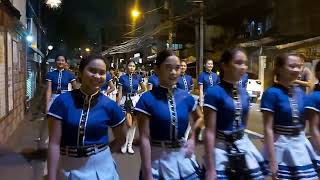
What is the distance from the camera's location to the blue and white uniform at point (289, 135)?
433cm

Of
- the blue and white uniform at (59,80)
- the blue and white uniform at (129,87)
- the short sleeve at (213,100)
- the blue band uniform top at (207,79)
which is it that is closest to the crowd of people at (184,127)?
the short sleeve at (213,100)

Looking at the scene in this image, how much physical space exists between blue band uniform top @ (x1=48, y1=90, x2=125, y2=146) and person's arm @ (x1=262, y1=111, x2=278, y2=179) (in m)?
1.46

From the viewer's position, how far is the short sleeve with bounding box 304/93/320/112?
4.63m

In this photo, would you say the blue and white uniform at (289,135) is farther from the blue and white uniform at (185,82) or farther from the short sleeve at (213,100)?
the blue and white uniform at (185,82)

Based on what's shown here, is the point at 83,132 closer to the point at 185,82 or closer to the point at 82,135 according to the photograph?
the point at 82,135

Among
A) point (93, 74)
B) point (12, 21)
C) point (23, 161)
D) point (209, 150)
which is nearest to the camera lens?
point (93, 74)

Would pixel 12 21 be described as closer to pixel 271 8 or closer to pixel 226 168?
pixel 226 168

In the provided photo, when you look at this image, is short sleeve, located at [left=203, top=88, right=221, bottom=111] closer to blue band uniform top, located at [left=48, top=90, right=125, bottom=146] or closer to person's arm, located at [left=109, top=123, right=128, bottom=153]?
person's arm, located at [left=109, top=123, right=128, bottom=153]

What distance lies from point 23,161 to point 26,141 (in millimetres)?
3186

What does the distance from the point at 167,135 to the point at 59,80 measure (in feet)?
22.8

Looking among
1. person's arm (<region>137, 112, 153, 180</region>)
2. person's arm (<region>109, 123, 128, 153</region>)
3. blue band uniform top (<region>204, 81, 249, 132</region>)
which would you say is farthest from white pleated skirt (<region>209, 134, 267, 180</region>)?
person's arm (<region>109, 123, 128, 153</region>)

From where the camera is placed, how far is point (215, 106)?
4191 millimetres

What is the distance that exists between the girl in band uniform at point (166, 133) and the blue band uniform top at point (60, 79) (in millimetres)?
6685

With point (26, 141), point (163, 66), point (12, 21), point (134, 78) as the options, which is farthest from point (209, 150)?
point (12, 21)
